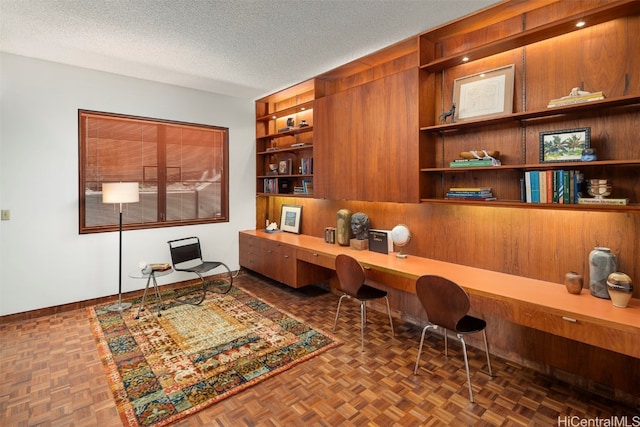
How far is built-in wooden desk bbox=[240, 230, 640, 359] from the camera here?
184 centimetres

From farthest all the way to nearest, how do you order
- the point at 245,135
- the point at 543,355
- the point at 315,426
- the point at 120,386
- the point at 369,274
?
the point at 245,135, the point at 369,274, the point at 543,355, the point at 120,386, the point at 315,426

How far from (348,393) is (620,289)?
1854 millimetres

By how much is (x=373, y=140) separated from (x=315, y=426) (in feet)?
8.58

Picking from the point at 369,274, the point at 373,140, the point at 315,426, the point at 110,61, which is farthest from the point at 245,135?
the point at 315,426

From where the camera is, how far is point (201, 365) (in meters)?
2.65

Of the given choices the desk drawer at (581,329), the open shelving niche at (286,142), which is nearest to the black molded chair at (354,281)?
the desk drawer at (581,329)

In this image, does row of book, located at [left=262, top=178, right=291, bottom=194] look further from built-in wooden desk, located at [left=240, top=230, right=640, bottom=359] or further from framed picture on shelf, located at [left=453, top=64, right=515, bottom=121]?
framed picture on shelf, located at [left=453, top=64, right=515, bottom=121]

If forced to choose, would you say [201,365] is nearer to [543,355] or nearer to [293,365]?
[293,365]

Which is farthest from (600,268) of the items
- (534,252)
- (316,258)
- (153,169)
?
(153,169)

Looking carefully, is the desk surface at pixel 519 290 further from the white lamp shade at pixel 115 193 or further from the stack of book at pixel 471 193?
the white lamp shade at pixel 115 193

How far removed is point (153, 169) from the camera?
446 centimetres

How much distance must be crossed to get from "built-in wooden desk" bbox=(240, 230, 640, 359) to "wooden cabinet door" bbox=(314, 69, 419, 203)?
0.66m

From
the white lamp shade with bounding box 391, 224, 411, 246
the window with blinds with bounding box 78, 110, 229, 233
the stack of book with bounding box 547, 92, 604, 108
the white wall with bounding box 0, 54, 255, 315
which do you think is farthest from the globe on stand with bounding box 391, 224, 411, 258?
the white wall with bounding box 0, 54, 255, 315

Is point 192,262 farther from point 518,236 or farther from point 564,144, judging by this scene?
point 564,144
